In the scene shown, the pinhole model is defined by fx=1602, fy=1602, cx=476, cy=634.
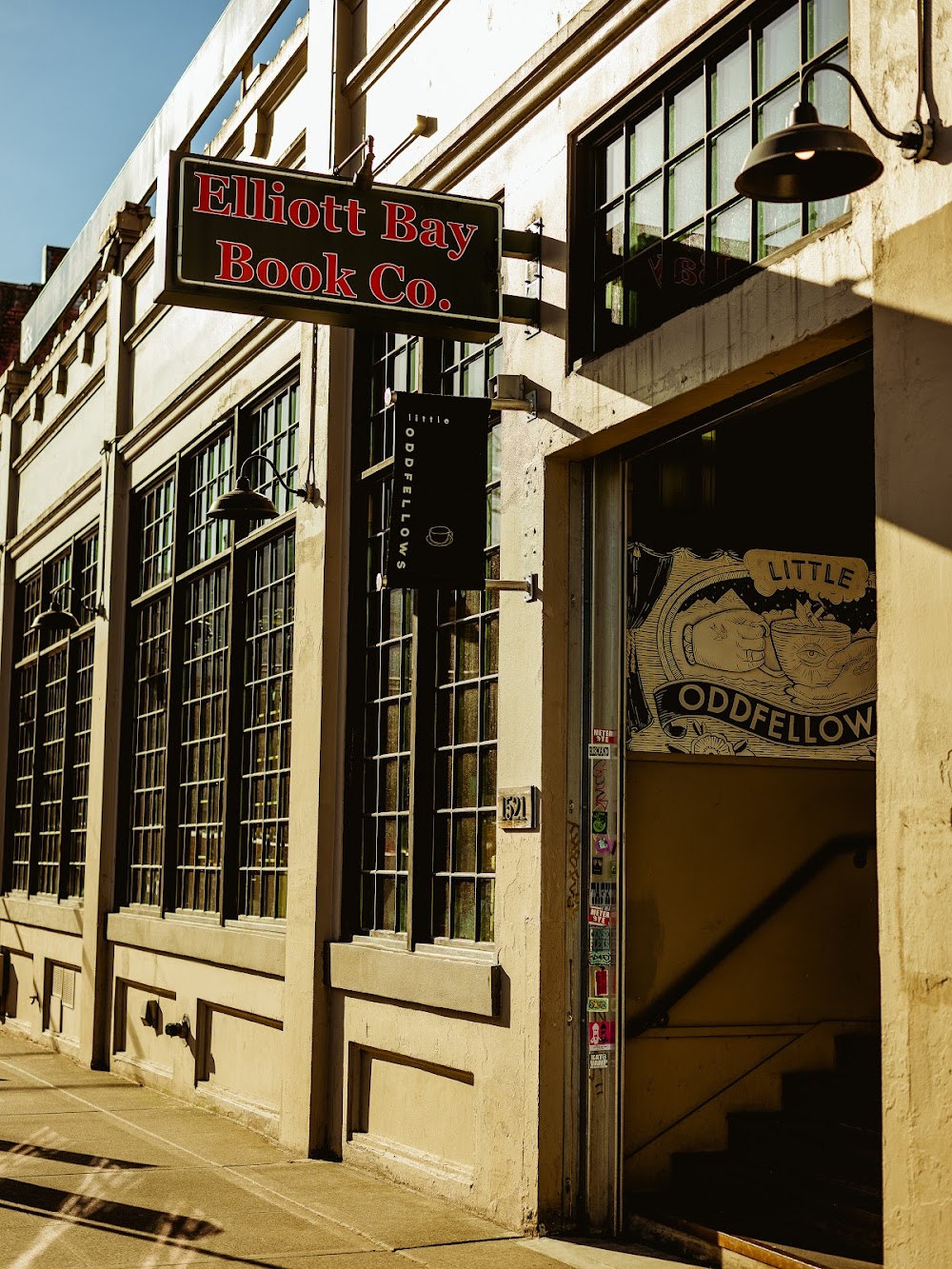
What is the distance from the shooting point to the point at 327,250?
8250 mm

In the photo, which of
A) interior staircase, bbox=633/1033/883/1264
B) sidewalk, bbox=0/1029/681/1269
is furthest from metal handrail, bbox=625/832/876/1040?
sidewalk, bbox=0/1029/681/1269

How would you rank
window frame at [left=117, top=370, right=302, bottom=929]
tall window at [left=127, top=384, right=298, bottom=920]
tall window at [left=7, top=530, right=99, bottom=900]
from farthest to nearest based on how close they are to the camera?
1. tall window at [left=7, top=530, right=99, bottom=900]
2. window frame at [left=117, top=370, right=302, bottom=929]
3. tall window at [left=127, top=384, right=298, bottom=920]

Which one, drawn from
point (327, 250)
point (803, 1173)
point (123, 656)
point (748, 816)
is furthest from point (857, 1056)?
point (123, 656)

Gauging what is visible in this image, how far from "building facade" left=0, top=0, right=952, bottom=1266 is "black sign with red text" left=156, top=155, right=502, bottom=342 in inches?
18.2

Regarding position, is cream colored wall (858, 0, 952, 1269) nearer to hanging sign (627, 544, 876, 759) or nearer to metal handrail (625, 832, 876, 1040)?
hanging sign (627, 544, 876, 759)

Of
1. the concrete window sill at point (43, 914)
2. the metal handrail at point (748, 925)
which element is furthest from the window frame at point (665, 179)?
the concrete window sill at point (43, 914)

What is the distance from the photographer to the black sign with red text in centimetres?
805

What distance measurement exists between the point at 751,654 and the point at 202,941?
5.88 metres

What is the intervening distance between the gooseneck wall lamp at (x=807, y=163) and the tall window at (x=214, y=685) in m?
7.00

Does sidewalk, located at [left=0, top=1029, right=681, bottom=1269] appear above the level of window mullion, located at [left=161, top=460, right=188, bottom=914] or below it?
below

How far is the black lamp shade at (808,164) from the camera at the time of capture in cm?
528

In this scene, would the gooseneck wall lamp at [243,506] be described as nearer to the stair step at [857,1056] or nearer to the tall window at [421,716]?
the tall window at [421,716]

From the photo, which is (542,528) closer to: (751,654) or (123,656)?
(751,654)

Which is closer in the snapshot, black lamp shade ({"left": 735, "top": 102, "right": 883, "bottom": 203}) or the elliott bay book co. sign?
black lamp shade ({"left": 735, "top": 102, "right": 883, "bottom": 203})
